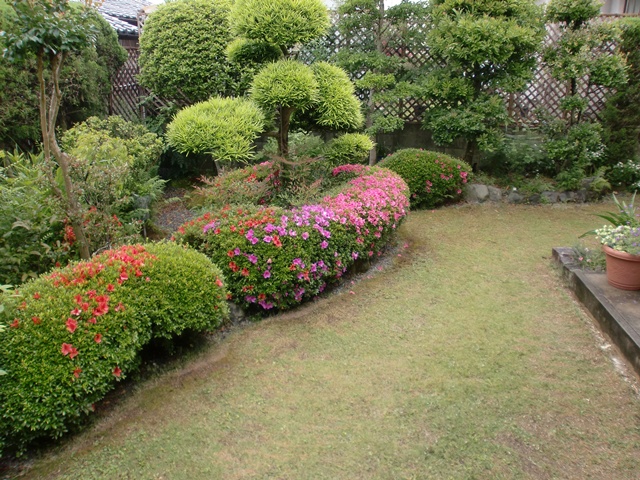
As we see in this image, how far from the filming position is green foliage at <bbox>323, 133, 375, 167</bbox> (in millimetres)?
5410

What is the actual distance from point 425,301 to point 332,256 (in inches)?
34.2

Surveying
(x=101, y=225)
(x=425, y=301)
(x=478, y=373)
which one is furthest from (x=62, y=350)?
(x=425, y=301)

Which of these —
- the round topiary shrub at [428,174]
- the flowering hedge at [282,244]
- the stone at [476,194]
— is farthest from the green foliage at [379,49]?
the flowering hedge at [282,244]

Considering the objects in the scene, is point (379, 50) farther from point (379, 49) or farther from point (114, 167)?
→ point (114, 167)

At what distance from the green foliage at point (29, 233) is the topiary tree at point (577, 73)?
634cm

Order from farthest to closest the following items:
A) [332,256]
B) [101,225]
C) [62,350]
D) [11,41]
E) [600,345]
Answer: [332,256]
[101,225]
[600,345]
[11,41]
[62,350]

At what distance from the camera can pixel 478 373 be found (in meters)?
3.14

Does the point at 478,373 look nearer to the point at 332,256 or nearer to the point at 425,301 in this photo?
the point at 425,301

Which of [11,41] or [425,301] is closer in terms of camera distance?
[11,41]

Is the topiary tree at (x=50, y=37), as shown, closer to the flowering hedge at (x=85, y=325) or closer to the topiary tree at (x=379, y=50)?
the flowering hedge at (x=85, y=325)

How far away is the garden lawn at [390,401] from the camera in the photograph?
7.91 feet

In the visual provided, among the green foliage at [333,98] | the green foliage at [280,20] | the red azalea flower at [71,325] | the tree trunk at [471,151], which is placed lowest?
the red azalea flower at [71,325]

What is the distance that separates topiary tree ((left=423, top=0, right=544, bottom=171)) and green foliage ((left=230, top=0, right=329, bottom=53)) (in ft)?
9.41

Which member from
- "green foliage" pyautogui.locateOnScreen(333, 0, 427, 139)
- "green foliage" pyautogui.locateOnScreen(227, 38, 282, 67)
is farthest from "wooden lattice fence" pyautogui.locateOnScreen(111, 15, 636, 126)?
"green foliage" pyautogui.locateOnScreen(227, 38, 282, 67)
